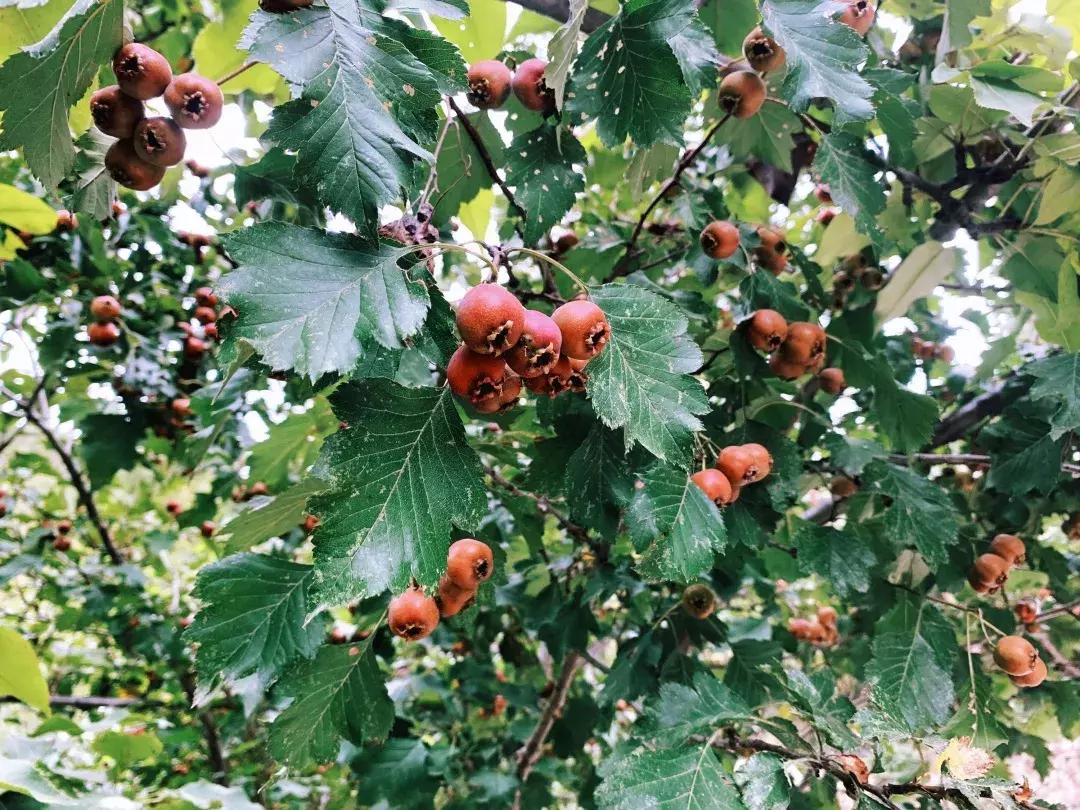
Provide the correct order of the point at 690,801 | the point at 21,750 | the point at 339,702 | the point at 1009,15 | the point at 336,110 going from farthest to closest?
1. the point at 1009,15
2. the point at 21,750
3. the point at 339,702
4. the point at 690,801
5. the point at 336,110

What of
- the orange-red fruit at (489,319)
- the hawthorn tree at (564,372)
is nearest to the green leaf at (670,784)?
the hawthorn tree at (564,372)

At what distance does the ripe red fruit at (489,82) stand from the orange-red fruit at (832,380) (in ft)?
4.00

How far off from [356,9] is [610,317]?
1.78 feet

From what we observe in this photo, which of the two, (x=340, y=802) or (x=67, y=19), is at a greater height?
(x=67, y=19)

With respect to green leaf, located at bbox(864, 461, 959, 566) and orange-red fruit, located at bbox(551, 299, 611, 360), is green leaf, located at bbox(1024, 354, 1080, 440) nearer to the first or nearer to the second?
green leaf, located at bbox(864, 461, 959, 566)

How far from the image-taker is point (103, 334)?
263 cm

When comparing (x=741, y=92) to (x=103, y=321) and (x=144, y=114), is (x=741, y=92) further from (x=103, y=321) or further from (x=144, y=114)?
(x=103, y=321)

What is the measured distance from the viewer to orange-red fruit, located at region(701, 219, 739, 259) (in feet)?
5.31

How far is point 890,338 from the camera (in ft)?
8.09

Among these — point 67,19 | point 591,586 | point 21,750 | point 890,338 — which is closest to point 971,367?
point 890,338

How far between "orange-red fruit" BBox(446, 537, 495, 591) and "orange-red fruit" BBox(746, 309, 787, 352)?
31.5 inches

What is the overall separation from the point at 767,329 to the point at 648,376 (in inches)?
24.9

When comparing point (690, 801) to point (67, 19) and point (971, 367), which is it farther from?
point (971, 367)

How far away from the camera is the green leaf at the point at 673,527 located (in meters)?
1.15
